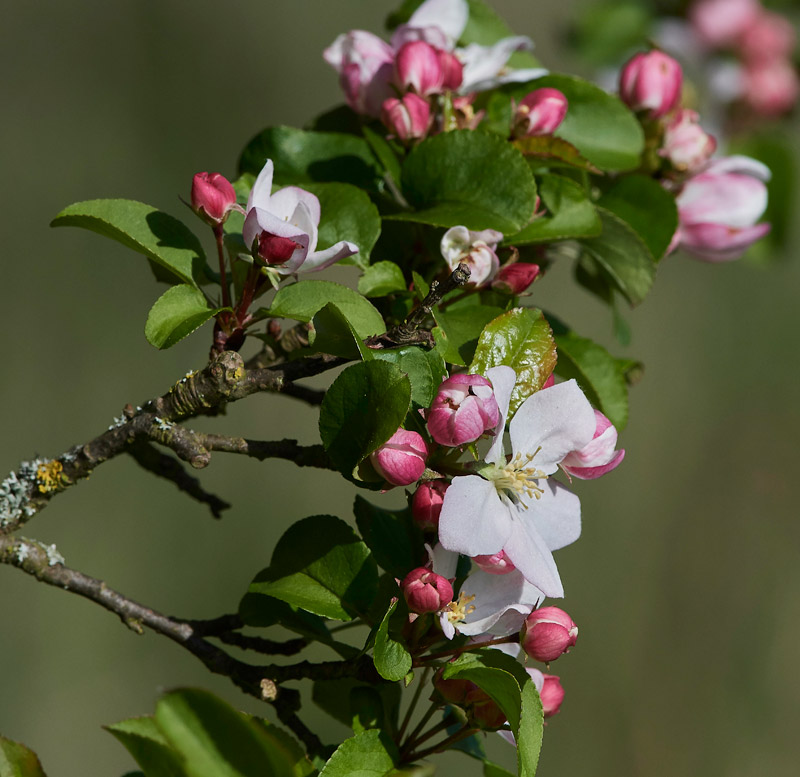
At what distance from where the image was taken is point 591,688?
328 centimetres

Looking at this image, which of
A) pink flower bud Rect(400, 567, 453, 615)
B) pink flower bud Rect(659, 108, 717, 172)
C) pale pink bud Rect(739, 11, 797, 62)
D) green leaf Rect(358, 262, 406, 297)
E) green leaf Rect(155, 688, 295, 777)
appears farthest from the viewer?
pale pink bud Rect(739, 11, 797, 62)

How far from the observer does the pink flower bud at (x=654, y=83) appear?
0.98 m

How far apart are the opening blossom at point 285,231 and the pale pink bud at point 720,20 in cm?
181

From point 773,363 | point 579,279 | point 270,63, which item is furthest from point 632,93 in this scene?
point 773,363

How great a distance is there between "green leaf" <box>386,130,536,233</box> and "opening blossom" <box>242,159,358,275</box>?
10 centimetres

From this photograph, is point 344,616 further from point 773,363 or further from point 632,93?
point 773,363

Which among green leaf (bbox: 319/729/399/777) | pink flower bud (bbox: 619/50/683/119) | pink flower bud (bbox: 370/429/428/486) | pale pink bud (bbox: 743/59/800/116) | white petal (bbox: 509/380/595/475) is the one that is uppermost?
pale pink bud (bbox: 743/59/800/116)

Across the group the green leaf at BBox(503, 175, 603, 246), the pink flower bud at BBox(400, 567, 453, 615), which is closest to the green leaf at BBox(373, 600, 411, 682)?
the pink flower bud at BBox(400, 567, 453, 615)

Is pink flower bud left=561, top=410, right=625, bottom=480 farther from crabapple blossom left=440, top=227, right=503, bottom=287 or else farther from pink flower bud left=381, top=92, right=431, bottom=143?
pink flower bud left=381, top=92, right=431, bottom=143

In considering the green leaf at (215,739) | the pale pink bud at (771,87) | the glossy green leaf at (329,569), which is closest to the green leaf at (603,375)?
the glossy green leaf at (329,569)

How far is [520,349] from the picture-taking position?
2.22 feet

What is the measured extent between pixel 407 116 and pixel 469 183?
9 cm

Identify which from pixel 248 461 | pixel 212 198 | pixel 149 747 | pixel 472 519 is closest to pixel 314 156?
pixel 212 198

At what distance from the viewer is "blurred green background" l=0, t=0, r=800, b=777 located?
283 cm
